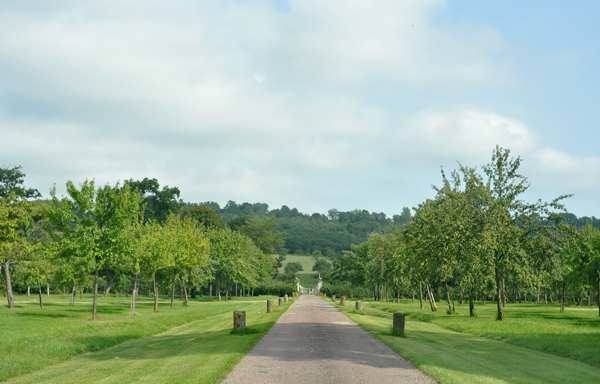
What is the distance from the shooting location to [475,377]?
38.3 feet

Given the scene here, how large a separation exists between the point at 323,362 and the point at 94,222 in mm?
23569

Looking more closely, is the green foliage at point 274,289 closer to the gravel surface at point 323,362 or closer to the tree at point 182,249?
the tree at point 182,249

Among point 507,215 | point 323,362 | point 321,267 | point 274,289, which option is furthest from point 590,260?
point 321,267

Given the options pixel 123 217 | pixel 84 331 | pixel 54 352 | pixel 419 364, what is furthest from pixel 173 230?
pixel 419 364

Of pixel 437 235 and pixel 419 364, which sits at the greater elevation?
pixel 437 235

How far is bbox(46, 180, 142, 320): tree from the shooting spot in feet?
101

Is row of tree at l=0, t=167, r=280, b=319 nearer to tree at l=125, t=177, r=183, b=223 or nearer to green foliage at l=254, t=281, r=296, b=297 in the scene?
tree at l=125, t=177, r=183, b=223

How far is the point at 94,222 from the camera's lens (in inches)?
1230

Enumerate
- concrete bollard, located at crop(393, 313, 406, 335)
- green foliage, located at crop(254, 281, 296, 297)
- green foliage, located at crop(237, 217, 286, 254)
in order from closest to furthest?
1. concrete bollard, located at crop(393, 313, 406, 335)
2. green foliage, located at crop(254, 281, 296, 297)
3. green foliage, located at crop(237, 217, 286, 254)

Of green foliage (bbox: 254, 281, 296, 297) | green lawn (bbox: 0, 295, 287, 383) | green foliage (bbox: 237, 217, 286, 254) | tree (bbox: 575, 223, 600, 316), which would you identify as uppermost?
green foliage (bbox: 237, 217, 286, 254)

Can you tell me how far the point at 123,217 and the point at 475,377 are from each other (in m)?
26.2

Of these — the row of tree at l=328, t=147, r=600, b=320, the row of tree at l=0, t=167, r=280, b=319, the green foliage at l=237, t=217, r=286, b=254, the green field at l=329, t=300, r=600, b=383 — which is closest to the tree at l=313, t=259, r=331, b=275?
the green foliage at l=237, t=217, r=286, b=254

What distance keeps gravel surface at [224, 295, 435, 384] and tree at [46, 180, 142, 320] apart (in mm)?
16577

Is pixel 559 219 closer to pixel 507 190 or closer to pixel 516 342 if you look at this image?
pixel 507 190
